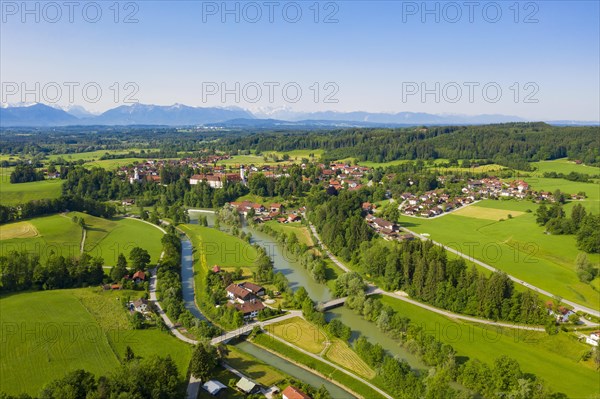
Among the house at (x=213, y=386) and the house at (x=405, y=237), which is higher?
the house at (x=405, y=237)

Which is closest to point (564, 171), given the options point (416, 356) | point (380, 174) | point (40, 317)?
point (380, 174)

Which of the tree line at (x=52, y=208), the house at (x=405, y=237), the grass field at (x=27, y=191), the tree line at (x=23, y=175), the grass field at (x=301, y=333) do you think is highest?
the tree line at (x=23, y=175)

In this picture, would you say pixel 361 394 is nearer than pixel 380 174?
Yes

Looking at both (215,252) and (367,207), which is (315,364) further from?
(367,207)

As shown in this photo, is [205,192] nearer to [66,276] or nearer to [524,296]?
[66,276]

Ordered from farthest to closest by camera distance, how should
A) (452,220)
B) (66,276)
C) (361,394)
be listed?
1. (452,220)
2. (66,276)
3. (361,394)

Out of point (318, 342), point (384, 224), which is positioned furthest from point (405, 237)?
point (318, 342)

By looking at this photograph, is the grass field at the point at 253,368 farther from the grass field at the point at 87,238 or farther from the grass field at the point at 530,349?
the grass field at the point at 87,238

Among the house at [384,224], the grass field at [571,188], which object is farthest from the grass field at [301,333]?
the grass field at [571,188]
